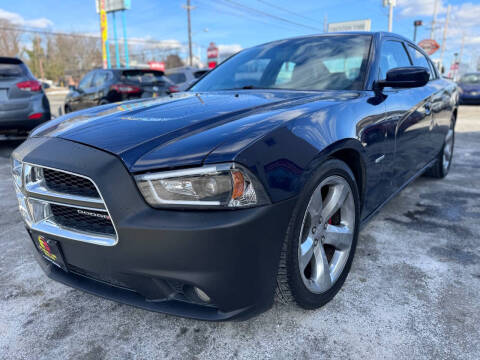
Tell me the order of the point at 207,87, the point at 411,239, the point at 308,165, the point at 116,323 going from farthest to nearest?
the point at 207,87
the point at 411,239
the point at 116,323
the point at 308,165

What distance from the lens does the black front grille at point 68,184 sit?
1.41 metres

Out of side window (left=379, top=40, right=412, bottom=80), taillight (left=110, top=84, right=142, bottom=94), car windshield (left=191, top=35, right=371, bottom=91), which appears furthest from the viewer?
taillight (left=110, top=84, right=142, bottom=94)

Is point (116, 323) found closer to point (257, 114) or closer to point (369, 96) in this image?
point (257, 114)

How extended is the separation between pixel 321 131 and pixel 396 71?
98cm

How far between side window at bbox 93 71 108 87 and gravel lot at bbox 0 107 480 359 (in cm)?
668

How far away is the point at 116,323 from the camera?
1791mm

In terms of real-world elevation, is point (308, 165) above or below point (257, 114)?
below

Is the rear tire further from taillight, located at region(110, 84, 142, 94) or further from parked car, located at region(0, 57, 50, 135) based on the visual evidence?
taillight, located at region(110, 84, 142, 94)


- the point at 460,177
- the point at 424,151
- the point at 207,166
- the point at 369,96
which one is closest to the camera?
the point at 207,166

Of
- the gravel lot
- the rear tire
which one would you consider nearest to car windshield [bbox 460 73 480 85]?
the rear tire

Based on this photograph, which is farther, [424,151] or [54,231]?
[424,151]

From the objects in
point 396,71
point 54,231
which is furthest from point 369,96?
point 54,231

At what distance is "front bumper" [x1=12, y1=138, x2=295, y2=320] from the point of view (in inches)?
50.3

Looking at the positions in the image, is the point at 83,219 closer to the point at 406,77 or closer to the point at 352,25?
the point at 406,77
